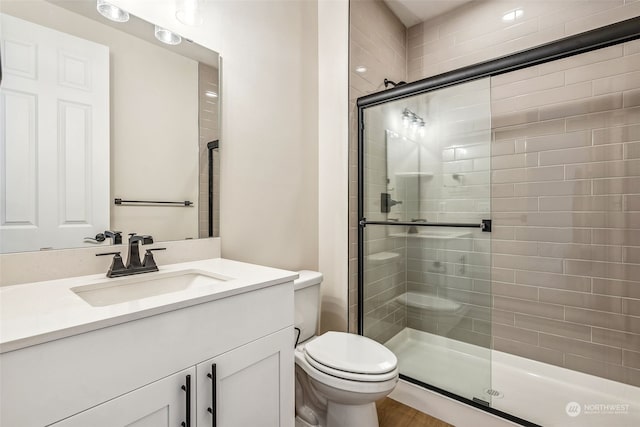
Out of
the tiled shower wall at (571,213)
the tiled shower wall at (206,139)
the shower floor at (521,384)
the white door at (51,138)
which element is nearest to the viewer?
the white door at (51,138)

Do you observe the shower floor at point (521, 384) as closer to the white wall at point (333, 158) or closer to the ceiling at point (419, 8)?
the white wall at point (333, 158)

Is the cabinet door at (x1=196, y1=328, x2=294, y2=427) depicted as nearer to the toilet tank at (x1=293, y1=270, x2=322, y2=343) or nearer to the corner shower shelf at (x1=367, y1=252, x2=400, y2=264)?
the toilet tank at (x1=293, y1=270, x2=322, y2=343)

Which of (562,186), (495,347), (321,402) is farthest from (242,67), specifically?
(495,347)

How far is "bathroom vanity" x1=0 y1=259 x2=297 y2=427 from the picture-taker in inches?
25.6

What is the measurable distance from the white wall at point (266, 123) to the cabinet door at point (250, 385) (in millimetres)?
616

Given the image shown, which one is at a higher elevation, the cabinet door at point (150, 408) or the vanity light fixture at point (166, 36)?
the vanity light fixture at point (166, 36)

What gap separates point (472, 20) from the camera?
228cm

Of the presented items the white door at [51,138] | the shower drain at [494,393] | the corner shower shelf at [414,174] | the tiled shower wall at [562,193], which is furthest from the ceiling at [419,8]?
the shower drain at [494,393]

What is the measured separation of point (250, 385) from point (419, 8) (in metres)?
2.68

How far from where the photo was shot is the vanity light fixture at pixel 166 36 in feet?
4.33

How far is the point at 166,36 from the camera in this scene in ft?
4.42

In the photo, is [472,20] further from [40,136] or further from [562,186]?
[40,136]

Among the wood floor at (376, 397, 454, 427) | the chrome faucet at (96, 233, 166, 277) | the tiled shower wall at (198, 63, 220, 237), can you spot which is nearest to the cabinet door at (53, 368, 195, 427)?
the chrome faucet at (96, 233, 166, 277)

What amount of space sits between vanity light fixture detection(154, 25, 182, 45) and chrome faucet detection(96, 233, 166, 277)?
2.74ft
